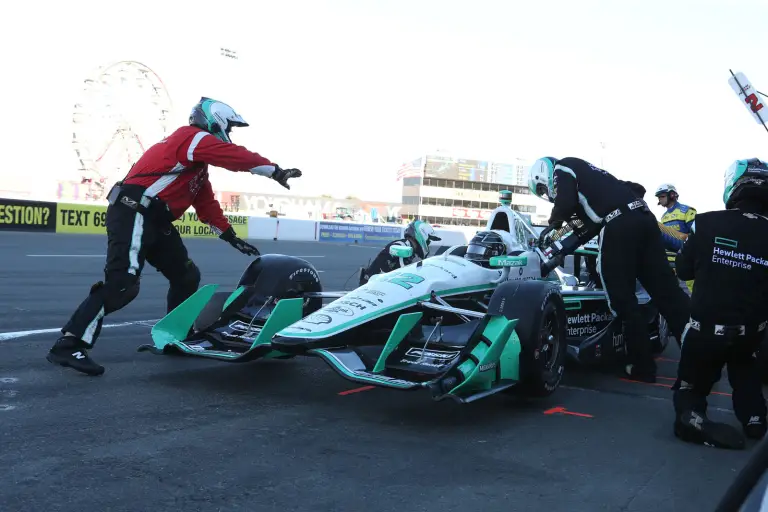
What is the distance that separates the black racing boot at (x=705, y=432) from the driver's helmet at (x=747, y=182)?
3.92 ft

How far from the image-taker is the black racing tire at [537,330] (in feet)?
15.4

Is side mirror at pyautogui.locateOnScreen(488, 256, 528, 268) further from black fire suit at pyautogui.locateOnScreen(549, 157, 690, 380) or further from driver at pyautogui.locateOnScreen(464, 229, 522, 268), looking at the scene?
black fire suit at pyautogui.locateOnScreen(549, 157, 690, 380)

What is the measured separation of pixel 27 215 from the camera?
24578mm

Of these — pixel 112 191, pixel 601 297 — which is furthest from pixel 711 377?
pixel 112 191

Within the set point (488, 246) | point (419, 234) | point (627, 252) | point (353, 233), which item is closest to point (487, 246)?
point (488, 246)

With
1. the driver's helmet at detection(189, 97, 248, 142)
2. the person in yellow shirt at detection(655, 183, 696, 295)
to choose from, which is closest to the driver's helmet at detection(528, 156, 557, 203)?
the driver's helmet at detection(189, 97, 248, 142)

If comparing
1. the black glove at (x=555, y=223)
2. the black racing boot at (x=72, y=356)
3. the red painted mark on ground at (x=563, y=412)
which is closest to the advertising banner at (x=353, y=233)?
the black glove at (x=555, y=223)

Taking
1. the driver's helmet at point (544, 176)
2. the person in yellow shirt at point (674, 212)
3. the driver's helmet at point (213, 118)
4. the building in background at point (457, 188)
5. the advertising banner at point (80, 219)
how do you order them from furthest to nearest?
the building in background at point (457, 188), the advertising banner at point (80, 219), the person in yellow shirt at point (674, 212), the driver's helmet at point (544, 176), the driver's helmet at point (213, 118)

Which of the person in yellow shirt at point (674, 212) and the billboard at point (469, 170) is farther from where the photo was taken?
the billboard at point (469, 170)

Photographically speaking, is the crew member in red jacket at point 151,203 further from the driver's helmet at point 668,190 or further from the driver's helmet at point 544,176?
the driver's helmet at point 668,190

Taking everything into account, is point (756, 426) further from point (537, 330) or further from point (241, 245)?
point (241, 245)

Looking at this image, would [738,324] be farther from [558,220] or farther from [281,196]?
[281,196]

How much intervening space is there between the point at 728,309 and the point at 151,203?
3.65 m

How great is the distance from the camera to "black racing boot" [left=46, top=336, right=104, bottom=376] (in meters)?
4.87
